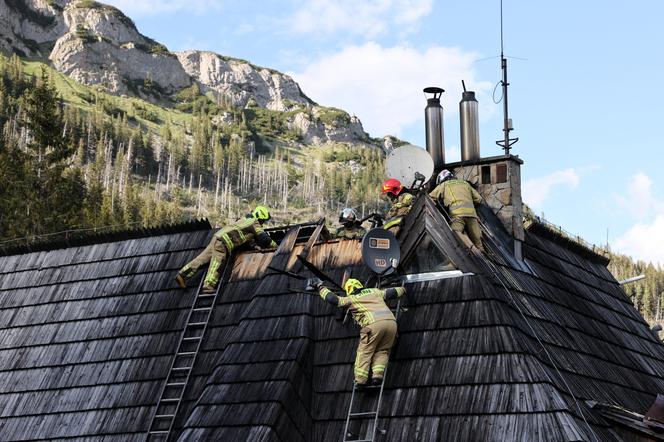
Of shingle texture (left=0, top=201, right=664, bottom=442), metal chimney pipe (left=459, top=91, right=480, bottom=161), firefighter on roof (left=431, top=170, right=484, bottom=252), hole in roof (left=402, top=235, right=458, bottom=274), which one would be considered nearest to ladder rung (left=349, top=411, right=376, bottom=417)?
shingle texture (left=0, top=201, right=664, bottom=442)

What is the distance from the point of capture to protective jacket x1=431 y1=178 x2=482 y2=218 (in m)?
14.7

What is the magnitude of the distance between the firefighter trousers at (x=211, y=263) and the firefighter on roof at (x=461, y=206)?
12.2 ft

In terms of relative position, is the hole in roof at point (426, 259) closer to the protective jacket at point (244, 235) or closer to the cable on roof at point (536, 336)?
the cable on roof at point (536, 336)

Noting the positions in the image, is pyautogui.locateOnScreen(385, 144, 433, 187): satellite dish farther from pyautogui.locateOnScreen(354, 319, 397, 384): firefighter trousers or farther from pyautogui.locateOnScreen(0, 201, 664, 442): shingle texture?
pyautogui.locateOnScreen(354, 319, 397, 384): firefighter trousers

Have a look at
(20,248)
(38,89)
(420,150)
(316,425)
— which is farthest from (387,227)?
(38,89)

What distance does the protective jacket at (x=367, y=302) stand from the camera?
12.7m

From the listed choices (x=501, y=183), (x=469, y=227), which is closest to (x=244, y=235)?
(x=469, y=227)

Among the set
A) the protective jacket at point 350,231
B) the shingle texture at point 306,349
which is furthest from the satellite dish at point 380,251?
the protective jacket at point 350,231

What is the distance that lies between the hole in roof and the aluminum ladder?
348cm

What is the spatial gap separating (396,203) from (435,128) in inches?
120

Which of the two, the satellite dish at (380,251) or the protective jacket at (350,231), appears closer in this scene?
the satellite dish at (380,251)

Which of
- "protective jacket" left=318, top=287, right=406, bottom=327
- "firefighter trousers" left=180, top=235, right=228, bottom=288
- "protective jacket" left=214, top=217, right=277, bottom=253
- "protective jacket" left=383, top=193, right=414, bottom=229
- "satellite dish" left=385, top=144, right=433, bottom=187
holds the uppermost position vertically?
"satellite dish" left=385, top=144, right=433, bottom=187

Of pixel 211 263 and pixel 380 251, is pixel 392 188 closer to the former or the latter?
pixel 380 251

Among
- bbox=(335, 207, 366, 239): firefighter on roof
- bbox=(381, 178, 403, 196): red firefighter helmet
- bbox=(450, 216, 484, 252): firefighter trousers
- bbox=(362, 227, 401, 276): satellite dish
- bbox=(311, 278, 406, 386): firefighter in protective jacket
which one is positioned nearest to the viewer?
bbox=(311, 278, 406, 386): firefighter in protective jacket
